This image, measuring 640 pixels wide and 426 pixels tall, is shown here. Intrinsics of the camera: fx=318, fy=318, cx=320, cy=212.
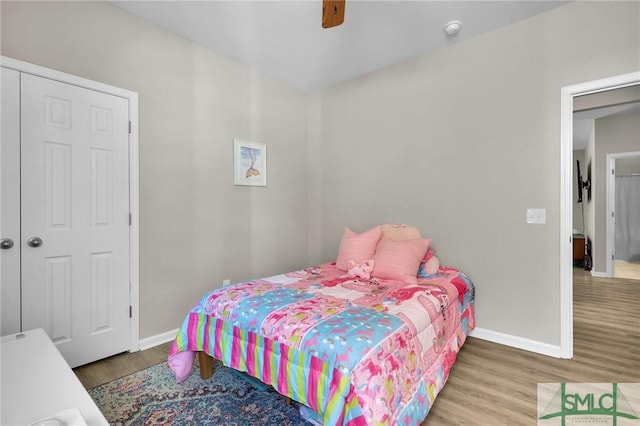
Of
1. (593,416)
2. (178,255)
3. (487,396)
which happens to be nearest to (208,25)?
(178,255)

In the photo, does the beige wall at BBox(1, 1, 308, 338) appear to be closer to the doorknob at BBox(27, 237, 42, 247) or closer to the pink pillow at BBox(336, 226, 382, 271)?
the doorknob at BBox(27, 237, 42, 247)

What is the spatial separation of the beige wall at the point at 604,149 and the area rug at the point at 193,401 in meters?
6.06

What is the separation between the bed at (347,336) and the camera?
1358 millimetres

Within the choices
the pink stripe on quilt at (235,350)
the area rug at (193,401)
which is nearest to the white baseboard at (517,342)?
the area rug at (193,401)

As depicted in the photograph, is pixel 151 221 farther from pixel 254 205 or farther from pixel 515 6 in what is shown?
pixel 515 6

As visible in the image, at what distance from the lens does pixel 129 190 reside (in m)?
2.57

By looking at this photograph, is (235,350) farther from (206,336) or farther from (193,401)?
(193,401)

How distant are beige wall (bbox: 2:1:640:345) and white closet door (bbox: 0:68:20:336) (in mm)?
292

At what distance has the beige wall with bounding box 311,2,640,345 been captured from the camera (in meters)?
2.49

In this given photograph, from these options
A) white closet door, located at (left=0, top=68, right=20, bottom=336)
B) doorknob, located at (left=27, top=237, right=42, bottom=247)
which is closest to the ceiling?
white closet door, located at (left=0, top=68, right=20, bottom=336)

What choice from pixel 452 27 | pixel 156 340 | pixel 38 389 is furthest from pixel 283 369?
pixel 452 27

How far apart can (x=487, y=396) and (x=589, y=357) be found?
116 cm

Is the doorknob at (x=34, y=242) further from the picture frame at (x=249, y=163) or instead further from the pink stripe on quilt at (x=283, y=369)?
the pink stripe on quilt at (x=283, y=369)

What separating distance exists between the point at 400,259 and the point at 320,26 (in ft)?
6.87
